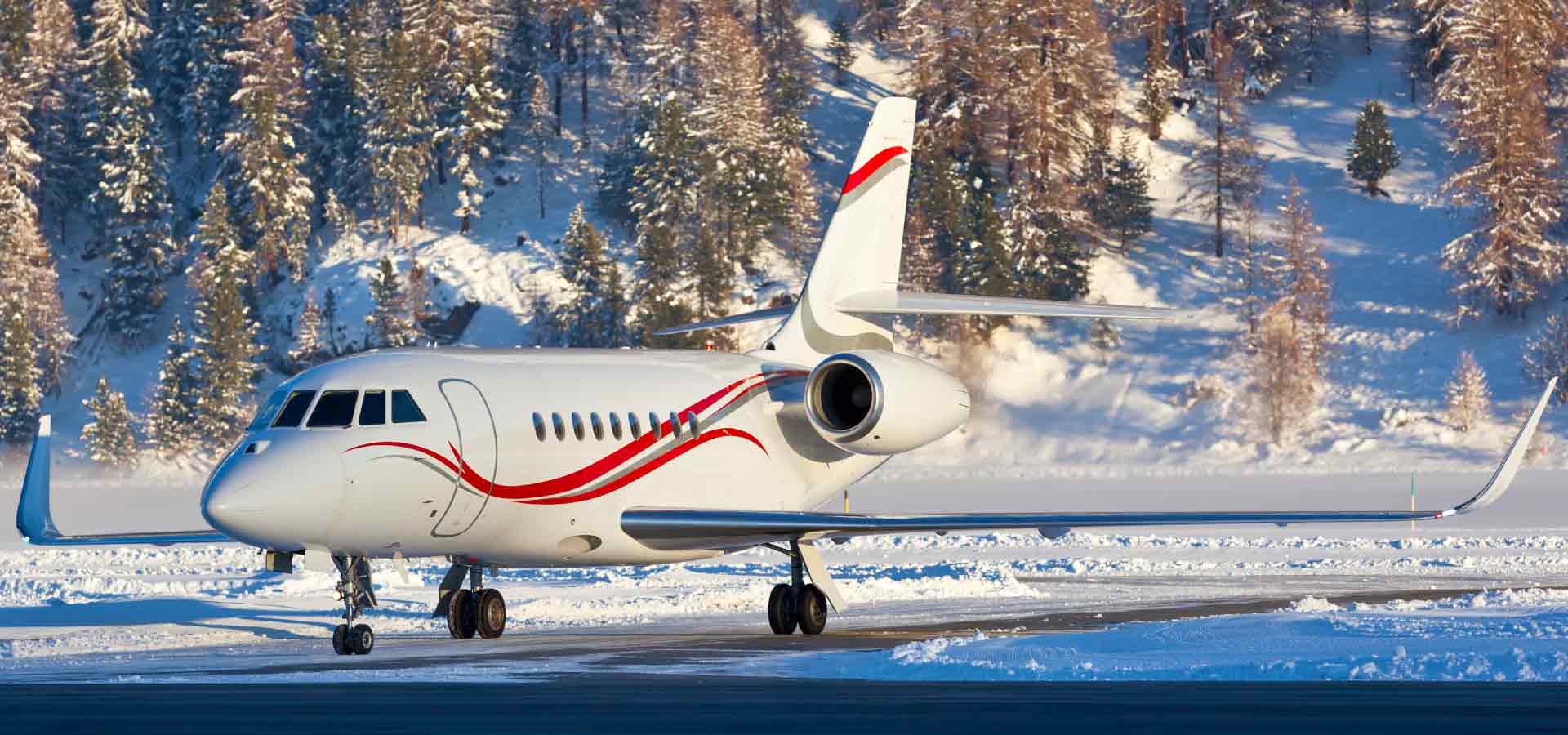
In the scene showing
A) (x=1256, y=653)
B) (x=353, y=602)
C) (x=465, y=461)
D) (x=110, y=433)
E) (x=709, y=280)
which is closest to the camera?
(x=1256, y=653)

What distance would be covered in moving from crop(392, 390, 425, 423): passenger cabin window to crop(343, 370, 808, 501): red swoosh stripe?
0.28 metres

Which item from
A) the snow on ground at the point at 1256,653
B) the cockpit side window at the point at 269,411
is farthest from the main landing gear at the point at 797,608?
Answer: the cockpit side window at the point at 269,411

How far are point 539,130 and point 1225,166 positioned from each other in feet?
98.9

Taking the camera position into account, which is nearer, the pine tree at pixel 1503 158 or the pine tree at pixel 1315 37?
the pine tree at pixel 1503 158

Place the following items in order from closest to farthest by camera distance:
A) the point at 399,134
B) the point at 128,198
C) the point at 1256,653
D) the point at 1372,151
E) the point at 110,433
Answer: the point at 1256,653 < the point at 110,433 < the point at 1372,151 < the point at 128,198 < the point at 399,134

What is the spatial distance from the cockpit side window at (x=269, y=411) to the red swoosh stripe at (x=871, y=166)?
8663 millimetres

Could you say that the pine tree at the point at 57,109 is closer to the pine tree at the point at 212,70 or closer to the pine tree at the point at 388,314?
the pine tree at the point at 212,70

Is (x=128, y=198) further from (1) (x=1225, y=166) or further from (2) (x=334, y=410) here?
(2) (x=334, y=410)

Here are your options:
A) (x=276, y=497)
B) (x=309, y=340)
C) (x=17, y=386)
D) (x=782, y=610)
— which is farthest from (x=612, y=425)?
(x=17, y=386)

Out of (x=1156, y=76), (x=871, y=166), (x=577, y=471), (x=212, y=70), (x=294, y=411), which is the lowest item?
(x=577, y=471)

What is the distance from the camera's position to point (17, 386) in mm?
78688

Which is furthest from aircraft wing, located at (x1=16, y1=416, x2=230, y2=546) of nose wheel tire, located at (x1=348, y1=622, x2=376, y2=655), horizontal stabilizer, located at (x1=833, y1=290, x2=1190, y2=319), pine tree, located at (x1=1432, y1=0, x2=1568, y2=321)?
pine tree, located at (x1=1432, y1=0, x2=1568, y2=321)

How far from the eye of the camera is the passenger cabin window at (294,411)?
2002 centimetres

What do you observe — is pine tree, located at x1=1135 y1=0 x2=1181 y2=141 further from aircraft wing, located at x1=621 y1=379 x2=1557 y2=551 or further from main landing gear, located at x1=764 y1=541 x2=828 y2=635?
main landing gear, located at x1=764 y1=541 x2=828 y2=635
